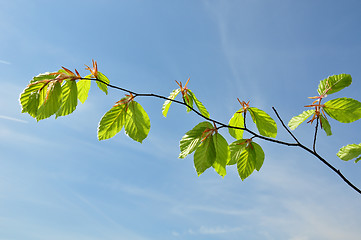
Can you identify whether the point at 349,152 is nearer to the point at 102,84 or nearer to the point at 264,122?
the point at 264,122

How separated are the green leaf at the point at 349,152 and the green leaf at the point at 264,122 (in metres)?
0.56

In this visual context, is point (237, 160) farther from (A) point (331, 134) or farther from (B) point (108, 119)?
(B) point (108, 119)

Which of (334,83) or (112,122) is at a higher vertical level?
(334,83)

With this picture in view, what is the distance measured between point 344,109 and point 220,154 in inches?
28.7

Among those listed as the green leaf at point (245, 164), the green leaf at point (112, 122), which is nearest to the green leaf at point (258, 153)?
the green leaf at point (245, 164)

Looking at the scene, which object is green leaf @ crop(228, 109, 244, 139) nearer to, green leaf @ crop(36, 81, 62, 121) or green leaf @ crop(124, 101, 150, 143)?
green leaf @ crop(124, 101, 150, 143)

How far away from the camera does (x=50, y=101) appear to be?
5.21 feet

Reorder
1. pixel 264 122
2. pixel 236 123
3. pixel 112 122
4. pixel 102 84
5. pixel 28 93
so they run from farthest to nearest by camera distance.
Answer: pixel 236 123
pixel 264 122
pixel 102 84
pixel 112 122
pixel 28 93

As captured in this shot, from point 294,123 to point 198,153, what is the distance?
63cm

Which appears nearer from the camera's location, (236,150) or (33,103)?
(33,103)

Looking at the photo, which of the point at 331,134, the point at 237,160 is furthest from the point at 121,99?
the point at 331,134

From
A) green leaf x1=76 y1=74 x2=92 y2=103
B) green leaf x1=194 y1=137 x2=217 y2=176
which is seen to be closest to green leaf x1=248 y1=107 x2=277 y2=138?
green leaf x1=194 y1=137 x2=217 y2=176

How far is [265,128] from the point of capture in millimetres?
1953

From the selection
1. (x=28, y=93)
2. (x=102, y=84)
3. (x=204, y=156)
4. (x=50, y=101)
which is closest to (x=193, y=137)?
(x=204, y=156)
